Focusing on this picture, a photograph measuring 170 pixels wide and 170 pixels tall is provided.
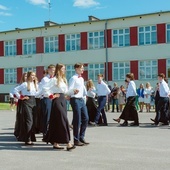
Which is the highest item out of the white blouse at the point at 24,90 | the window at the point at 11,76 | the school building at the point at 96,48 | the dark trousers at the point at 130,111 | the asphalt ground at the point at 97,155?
the school building at the point at 96,48

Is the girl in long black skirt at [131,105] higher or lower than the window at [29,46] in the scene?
lower

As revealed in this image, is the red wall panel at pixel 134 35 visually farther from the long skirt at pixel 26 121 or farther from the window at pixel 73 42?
the long skirt at pixel 26 121

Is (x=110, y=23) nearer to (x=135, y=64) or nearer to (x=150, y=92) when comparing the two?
(x=135, y=64)

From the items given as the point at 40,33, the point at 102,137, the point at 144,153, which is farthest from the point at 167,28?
the point at 144,153

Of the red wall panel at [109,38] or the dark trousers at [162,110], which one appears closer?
the dark trousers at [162,110]

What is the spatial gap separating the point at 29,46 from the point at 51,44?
2.94m

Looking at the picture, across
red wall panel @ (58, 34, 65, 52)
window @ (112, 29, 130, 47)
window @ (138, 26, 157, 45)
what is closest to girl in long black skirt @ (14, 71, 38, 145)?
window @ (138, 26, 157, 45)

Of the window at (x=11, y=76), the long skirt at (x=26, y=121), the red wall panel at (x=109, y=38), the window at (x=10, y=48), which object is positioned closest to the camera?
the long skirt at (x=26, y=121)

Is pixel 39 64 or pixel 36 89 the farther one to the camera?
pixel 39 64

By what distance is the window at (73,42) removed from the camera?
A: 134ft

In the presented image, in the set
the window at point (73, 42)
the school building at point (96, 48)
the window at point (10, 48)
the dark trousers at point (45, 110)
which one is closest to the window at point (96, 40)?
the school building at point (96, 48)

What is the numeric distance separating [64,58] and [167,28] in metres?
11.4

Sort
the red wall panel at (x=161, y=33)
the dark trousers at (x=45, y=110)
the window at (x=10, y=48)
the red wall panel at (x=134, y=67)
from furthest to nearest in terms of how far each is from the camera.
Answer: the window at (x=10, y=48)
the red wall panel at (x=134, y=67)
the red wall panel at (x=161, y=33)
the dark trousers at (x=45, y=110)

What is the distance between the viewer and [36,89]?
34.2 ft
